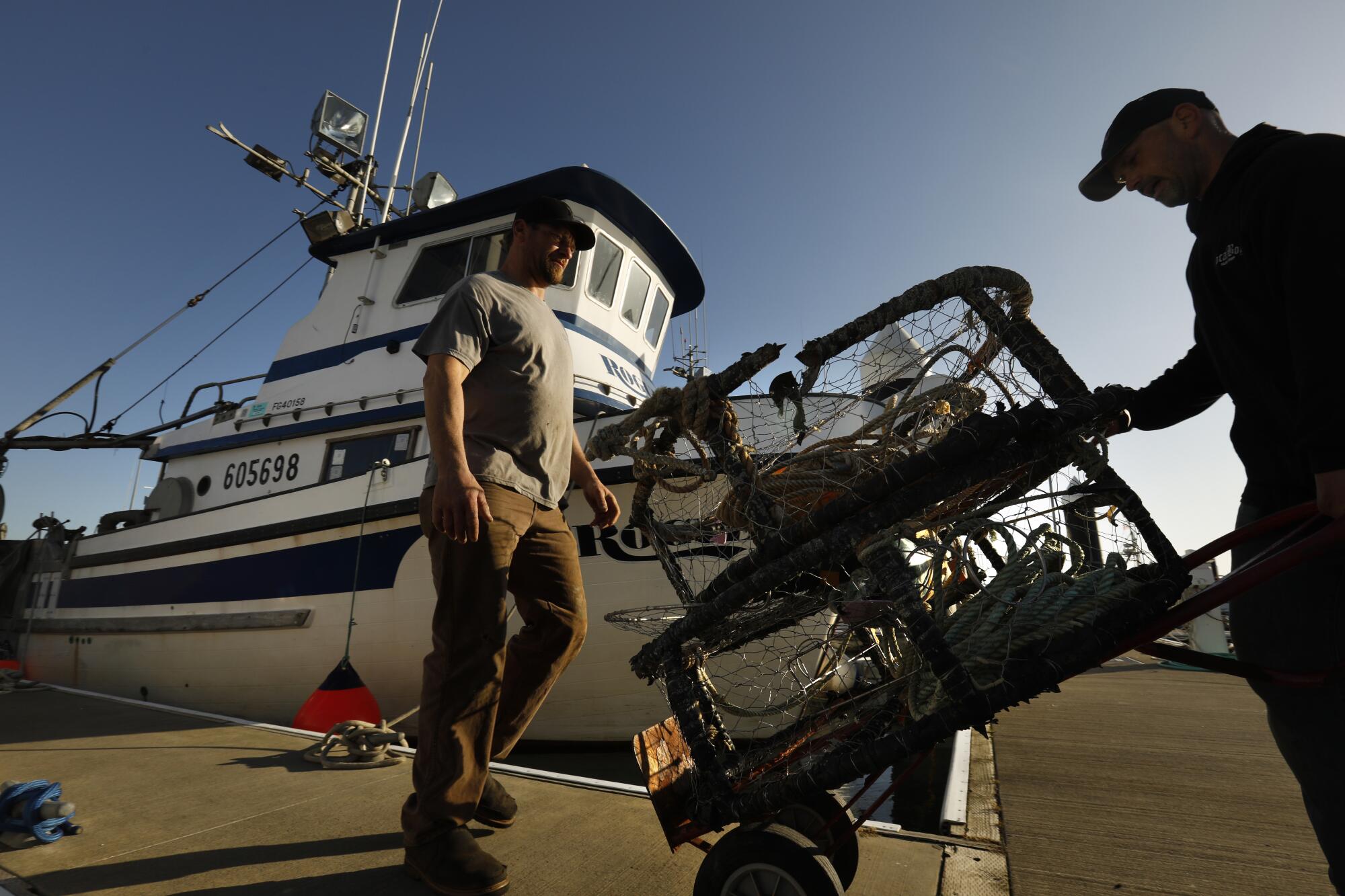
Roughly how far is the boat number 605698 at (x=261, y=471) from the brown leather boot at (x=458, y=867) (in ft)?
16.8

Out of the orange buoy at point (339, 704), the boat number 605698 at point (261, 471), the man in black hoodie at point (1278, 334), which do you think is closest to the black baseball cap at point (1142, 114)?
the man in black hoodie at point (1278, 334)

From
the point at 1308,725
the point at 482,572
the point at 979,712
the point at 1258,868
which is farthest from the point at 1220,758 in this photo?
the point at 482,572

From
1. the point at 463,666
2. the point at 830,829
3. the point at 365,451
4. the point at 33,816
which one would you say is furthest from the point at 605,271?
the point at 830,829

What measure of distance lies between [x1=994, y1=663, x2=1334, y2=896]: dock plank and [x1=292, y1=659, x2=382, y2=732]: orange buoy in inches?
140

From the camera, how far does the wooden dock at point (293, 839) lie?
5.48ft

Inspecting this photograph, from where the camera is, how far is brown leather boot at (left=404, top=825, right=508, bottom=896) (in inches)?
60.9

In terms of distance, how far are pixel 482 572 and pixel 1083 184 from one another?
5.97 feet

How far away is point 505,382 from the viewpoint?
192 cm

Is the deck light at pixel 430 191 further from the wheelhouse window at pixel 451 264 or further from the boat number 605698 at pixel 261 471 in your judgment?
the boat number 605698 at pixel 261 471

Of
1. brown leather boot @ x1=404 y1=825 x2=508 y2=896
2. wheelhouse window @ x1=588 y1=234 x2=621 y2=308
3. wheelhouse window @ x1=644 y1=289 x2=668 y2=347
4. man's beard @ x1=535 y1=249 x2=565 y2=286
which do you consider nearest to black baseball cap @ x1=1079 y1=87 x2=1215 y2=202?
man's beard @ x1=535 y1=249 x2=565 y2=286

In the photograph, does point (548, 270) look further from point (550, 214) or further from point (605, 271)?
point (605, 271)

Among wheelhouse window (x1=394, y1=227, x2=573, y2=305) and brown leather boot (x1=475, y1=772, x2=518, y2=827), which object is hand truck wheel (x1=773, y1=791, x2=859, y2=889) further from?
wheelhouse window (x1=394, y1=227, x2=573, y2=305)

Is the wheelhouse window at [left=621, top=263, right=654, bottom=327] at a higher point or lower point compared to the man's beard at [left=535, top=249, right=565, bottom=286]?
higher

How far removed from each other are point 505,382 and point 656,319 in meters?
4.93
